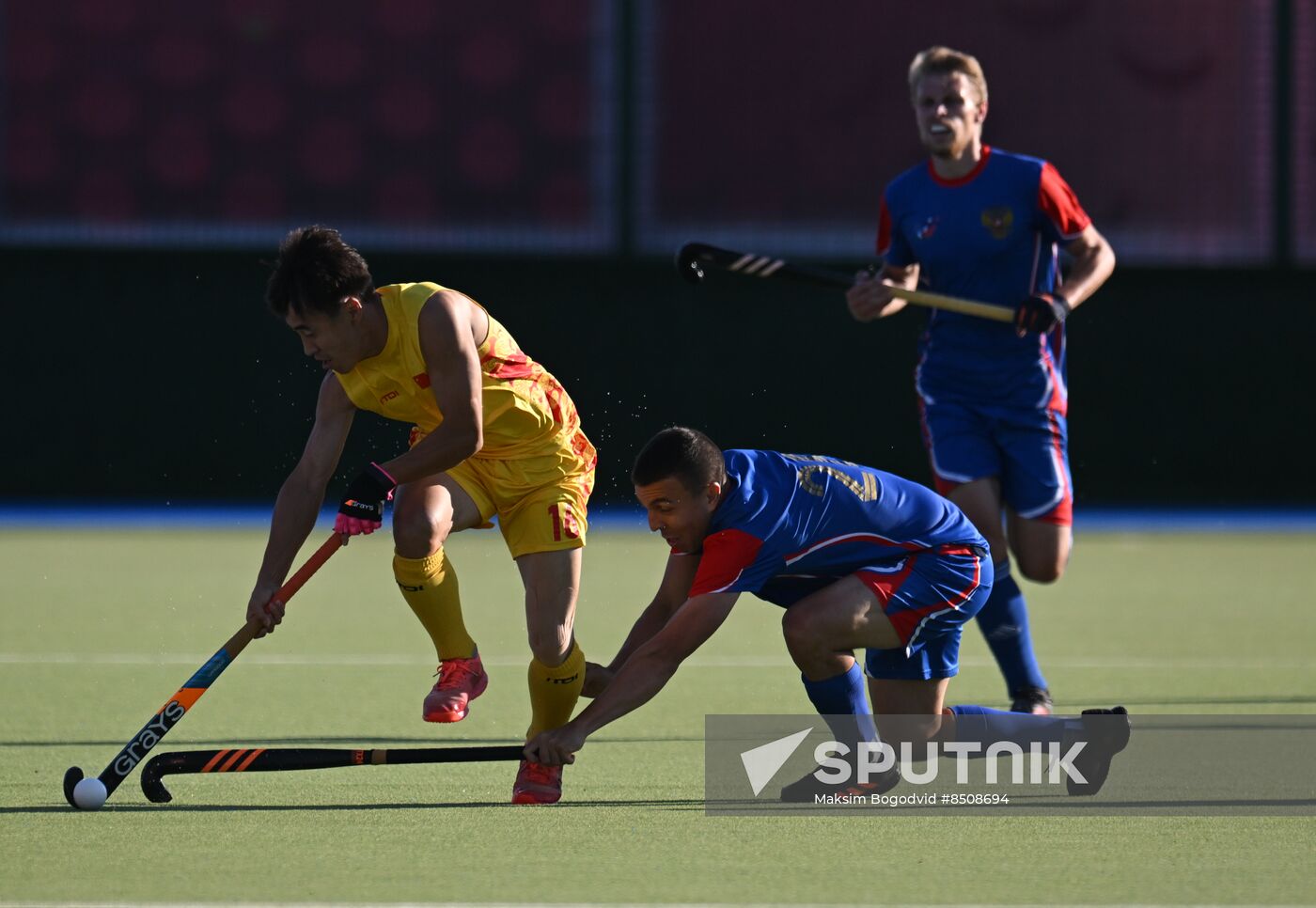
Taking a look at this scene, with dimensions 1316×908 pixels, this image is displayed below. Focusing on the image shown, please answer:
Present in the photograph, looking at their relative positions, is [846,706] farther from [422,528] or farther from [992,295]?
[992,295]

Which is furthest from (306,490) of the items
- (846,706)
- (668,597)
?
(846,706)

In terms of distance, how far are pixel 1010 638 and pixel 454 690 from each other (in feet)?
4.47

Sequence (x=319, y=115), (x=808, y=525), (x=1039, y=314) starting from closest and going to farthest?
1. (x=808, y=525)
2. (x=1039, y=314)
3. (x=319, y=115)

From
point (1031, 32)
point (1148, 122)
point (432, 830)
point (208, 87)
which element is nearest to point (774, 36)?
point (1031, 32)

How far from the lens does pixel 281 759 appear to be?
4012 mm

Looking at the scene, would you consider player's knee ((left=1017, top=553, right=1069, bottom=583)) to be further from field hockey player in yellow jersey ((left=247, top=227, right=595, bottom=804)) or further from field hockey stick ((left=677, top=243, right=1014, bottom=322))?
field hockey player in yellow jersey ((left=247, top=227, right=595, bottom=804))

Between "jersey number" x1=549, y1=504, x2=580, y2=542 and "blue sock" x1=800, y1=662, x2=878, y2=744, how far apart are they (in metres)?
0.61

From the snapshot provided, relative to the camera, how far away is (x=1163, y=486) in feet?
41.2

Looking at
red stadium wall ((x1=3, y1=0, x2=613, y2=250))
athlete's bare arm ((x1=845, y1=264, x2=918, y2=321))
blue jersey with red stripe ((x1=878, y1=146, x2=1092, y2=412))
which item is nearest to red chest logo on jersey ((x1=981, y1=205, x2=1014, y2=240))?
blue jersey with red stripe ((x1=878, y1=146, x2=1092, y2=412))

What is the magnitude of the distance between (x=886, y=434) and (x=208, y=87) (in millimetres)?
4500

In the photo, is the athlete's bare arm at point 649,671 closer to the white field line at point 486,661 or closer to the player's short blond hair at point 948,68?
the player's short blond hair at point 948,68

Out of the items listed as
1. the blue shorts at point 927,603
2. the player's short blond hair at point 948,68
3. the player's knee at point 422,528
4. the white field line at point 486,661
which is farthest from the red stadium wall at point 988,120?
the blue shorts at point 927,603

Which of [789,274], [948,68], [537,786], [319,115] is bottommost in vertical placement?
[319,115]

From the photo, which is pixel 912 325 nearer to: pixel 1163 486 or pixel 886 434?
pixel 886 434
